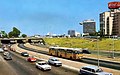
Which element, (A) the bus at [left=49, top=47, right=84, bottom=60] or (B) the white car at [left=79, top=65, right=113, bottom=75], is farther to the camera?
(A) the bus at [left=49, top=47, right=84, bottom=60]

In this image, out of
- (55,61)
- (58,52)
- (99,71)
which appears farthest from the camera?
(58,52)

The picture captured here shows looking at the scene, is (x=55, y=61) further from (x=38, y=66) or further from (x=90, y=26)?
(x=90, y=26)

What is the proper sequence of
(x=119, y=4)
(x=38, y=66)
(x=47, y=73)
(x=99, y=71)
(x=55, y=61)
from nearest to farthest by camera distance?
(x=99, y=71), (x=47, y=73), (x=38, y=66), (x=55, y=61), (x=119, y=4)

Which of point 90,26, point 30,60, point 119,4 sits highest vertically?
point 119,4

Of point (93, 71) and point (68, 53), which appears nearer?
point (93, 71)

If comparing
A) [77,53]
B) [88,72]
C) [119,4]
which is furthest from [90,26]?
[119,4]

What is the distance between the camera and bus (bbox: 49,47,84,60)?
67.4 m

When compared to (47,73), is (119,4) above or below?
above

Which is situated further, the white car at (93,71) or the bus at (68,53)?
the bus at (68,53)

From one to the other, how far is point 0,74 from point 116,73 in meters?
19.5

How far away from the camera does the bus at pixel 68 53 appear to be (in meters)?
67.4

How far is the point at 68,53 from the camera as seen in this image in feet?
235

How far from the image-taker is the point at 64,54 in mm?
74812

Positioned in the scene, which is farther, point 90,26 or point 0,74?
point 90,26
